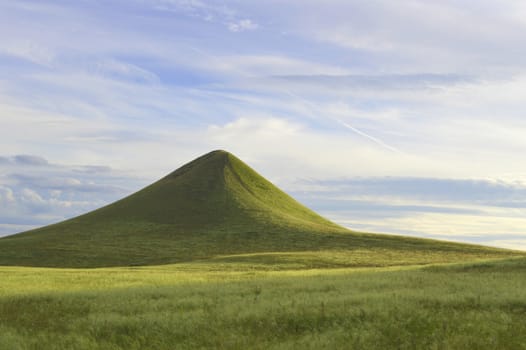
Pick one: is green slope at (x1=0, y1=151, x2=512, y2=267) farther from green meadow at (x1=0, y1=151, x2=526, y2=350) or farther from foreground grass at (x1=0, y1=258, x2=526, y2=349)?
foreground grass at (x1=0, y1=258, x2=526, y2=349)

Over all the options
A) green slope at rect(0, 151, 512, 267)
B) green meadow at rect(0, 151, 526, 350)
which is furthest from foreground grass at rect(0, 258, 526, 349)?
green slope at rect(0, 151, 512, 267)

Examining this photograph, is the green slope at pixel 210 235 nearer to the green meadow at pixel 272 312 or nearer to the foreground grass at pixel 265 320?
the green meadow at pixel 272 312

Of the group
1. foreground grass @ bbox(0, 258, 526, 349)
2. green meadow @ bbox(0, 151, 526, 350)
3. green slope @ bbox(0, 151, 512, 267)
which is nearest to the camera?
foreground grass @ bbox(0, 258, 526, 349)

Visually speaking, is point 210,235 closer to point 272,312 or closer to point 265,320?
point 272,312

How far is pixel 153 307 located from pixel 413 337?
10.7m

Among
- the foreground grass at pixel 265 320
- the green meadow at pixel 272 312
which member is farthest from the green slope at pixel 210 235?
the foreground grass at pixel 265 320

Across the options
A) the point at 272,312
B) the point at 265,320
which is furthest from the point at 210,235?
the point at 265,320

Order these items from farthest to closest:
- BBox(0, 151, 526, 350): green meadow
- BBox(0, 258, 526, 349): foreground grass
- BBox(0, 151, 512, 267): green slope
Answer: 1. BBox(0, 151, 512, 267): green slope
2. BBox(0, 151, 526, 350): green meadow
3. BBox(0, 258, 526, 349): foreground grass

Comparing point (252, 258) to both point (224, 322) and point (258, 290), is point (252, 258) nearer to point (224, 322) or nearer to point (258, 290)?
point (258, 290)

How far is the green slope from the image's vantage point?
A: 78.0m

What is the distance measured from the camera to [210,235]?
104 metres

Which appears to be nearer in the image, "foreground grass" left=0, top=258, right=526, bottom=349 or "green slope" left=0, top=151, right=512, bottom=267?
"foreground grass" left=0, top=258, right=526, bottom=349

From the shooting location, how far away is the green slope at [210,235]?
256 ft

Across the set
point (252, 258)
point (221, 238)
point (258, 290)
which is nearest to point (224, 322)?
point (258, 290)
